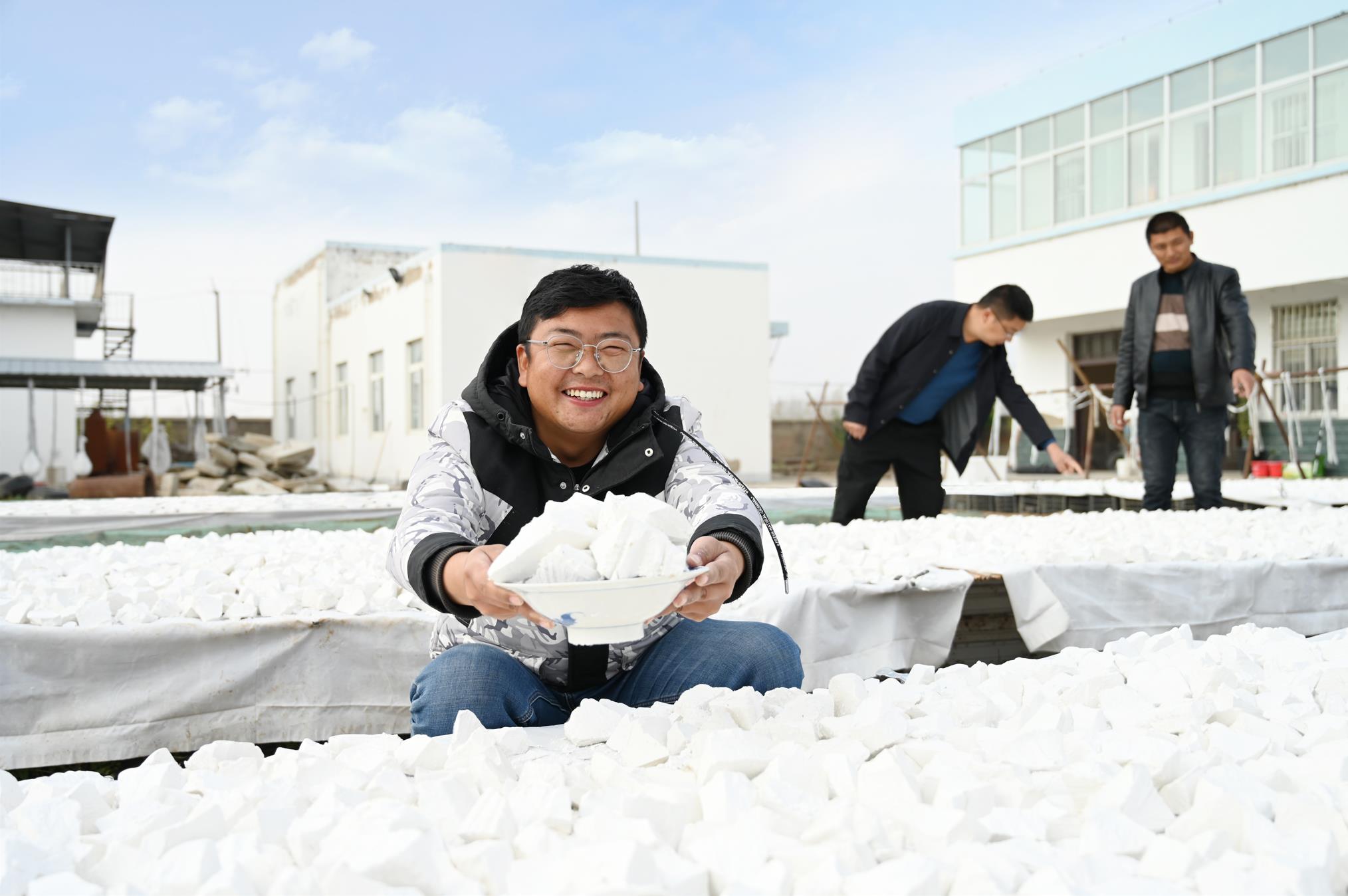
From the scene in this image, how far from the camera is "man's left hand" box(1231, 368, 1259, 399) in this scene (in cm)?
387

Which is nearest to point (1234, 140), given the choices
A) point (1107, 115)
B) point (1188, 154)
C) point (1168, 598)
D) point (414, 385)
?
point (1188, 154)

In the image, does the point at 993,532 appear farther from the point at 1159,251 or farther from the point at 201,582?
the point at 201,582

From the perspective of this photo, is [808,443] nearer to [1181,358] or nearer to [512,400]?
[1181,358]

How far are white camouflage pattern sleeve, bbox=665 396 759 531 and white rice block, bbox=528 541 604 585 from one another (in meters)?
0.34

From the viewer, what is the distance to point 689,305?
12.4 m

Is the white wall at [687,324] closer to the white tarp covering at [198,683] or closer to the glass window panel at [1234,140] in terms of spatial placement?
the glass window panel at [1234,140]

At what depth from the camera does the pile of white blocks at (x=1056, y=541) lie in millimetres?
2859

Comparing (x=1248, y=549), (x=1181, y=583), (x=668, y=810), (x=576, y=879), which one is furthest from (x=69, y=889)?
(x=1248, y=549)

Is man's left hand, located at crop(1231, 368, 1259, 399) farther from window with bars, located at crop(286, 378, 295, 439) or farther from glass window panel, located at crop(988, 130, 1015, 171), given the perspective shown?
window with bars, located at crop(286, 378, 295, 439)

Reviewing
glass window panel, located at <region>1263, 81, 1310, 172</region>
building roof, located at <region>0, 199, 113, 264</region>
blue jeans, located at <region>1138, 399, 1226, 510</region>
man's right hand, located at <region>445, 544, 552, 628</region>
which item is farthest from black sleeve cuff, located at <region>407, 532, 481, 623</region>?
building roof, located at <region>0, 199, 113, 264</region>

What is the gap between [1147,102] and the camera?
1198 cm

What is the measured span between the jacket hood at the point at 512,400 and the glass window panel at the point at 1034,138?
13.0 metres

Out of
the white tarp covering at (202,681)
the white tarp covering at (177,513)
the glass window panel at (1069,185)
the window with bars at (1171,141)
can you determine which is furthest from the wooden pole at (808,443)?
the white tarp covering at (202,681)

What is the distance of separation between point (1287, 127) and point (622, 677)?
1193 cm
